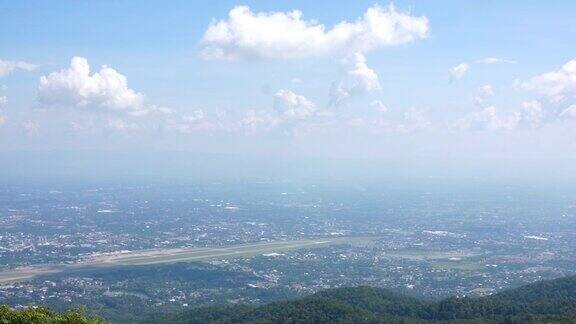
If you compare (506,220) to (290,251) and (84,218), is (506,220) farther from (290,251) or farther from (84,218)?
(84,218)

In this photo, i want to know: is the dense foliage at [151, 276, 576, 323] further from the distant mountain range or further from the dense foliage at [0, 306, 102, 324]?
the dense foliage at [0, 306, 102, 324]

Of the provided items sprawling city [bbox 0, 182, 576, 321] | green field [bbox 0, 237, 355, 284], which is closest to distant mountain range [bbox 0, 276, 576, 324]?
sprawling city [bbox 0, 182, 576, 321]

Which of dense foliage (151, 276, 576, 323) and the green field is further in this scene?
the green field

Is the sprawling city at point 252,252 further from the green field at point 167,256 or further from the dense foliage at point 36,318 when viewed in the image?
the dense foliage at point 36,318

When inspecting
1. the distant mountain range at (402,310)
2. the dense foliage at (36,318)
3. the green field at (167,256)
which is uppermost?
the dense foliage at (36,318)

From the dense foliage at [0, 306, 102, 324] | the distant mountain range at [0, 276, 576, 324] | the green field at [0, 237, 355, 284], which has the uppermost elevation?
the dense foliage at [0, 306, 102, 324]

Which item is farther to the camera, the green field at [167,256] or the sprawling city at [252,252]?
the green field at [167,256]

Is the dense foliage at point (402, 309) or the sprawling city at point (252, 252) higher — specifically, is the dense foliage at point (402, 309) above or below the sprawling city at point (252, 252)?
above

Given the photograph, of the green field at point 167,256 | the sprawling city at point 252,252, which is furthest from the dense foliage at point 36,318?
the green field at point 167,256

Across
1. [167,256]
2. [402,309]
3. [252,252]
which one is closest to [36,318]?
[402,309]
